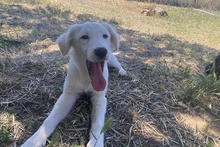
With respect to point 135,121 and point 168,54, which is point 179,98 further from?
point 168,54

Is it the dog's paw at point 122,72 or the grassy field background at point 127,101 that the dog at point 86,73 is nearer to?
the grassy field background at point 127,101

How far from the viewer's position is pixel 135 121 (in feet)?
7.83

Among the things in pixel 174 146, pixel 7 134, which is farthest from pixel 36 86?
pixel 174 146

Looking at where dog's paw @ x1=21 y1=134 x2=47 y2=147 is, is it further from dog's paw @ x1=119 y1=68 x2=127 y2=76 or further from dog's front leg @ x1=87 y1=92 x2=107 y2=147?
dog's paw @ x1=119 y1=68 x2=127 y2=76

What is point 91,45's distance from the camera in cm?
226

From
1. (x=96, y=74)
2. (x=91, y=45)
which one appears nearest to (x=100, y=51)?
(x=91, y=45)

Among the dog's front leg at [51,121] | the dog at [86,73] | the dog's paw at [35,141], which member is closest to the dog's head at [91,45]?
the dog at [86,73]

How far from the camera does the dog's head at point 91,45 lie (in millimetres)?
2205

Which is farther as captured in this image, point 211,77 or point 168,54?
point 168,54

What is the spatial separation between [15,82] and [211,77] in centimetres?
244

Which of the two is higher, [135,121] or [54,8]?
[135,121]

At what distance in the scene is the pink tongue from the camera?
2326mm

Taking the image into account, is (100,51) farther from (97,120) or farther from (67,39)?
(97,120)

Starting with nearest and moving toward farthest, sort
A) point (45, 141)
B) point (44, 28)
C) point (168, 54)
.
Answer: point (45, 141) < point (168, 54) < point (44, 28)
